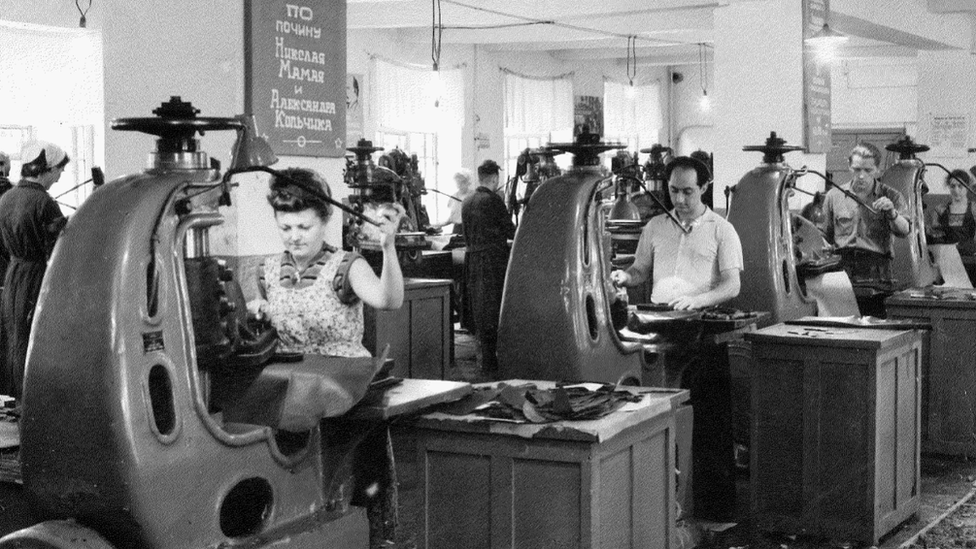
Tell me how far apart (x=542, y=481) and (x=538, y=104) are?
567 inches

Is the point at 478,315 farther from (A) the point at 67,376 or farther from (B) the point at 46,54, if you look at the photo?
(A) the point at 67,376

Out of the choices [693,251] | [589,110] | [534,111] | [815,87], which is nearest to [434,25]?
[815,87]

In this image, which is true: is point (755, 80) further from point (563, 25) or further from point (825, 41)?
point (563, 25)

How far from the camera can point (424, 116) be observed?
49.1ft

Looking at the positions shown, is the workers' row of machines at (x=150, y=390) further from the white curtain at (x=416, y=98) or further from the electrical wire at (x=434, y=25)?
the white curtain at (x=416, y=98)

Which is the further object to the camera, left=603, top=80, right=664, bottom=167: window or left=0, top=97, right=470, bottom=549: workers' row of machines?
left=603, top=80, right=664, bottom=167: window

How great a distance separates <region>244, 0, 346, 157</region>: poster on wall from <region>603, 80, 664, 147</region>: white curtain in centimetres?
1419

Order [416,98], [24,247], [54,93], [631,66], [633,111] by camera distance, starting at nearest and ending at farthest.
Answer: [24,247] → [54,93] → [416,98] → [631,66] → [633,111]

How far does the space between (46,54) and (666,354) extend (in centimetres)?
731

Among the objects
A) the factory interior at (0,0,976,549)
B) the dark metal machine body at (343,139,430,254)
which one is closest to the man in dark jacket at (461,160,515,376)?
the factory interior at (0,0,976,549)

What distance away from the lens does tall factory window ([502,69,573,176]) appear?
16.5m

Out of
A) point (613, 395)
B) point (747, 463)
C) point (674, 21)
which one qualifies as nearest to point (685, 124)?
point (674, 21)

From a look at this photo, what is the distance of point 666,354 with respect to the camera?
4.64m

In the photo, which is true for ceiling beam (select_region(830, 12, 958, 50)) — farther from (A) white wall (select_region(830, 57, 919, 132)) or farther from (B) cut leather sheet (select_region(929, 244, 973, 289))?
(A) white wall (select_region(830, 57, 919, 132))
